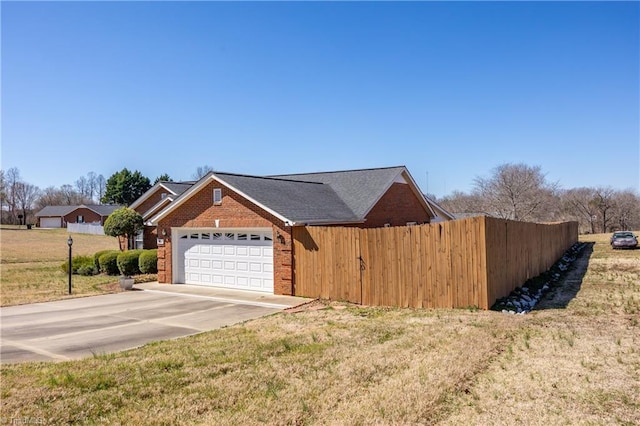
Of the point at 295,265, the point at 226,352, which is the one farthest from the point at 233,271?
the point at 226,352

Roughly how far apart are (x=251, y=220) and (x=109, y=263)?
33.4ft

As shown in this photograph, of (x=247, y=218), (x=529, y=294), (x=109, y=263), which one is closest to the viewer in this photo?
(x=529, y=294)

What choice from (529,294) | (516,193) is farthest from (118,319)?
(516,193)

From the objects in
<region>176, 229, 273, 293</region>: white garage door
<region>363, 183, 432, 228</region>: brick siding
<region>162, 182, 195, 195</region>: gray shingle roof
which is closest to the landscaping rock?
<region>363, 183, 432, 228</region>: brick siding

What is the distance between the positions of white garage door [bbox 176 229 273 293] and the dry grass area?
568 centimetres

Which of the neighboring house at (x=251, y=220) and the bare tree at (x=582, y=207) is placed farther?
the bare tree at (x=582, y=207)

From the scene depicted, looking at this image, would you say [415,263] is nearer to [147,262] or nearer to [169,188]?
[147,262]

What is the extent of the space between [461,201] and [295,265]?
→ 5572 cm

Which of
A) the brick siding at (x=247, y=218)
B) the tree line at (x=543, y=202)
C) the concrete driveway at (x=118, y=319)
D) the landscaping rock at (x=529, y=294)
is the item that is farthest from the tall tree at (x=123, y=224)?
the tree line at (x=543, y=202)

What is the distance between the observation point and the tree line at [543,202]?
Answer: 55.0 meters

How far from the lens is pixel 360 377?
21.6 feet

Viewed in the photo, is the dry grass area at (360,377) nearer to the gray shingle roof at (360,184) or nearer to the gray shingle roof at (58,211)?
the gray shingle roof at (360,184)

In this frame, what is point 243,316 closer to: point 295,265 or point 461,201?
point 295,265

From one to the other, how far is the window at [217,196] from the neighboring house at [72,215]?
202ft
